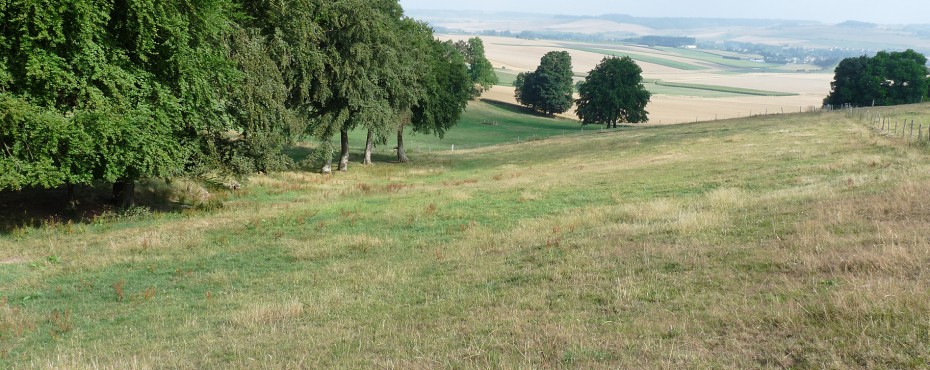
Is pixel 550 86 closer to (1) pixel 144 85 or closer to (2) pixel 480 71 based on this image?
(2) pixel 480 71

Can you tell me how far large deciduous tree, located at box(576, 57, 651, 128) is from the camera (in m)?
98.2

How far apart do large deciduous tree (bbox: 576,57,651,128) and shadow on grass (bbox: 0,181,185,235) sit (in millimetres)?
76279

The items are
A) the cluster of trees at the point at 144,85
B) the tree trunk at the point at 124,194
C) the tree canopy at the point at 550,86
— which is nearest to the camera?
the cluster of trees at the point at 144,85

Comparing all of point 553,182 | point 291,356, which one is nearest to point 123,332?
point 291,356

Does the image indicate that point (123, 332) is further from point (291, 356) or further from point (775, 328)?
point (775, 328)

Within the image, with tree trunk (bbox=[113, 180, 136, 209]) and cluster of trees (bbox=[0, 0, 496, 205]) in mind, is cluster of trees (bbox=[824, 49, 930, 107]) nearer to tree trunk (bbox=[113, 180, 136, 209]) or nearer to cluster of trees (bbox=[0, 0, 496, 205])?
cluster of trees (bbox=[0, 0, 496, 205])

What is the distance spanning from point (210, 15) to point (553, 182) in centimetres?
1647

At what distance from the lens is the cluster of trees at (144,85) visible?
66.6ft

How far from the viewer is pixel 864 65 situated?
93.8 m

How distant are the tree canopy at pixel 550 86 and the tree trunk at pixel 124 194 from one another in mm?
98296

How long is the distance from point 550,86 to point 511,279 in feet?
363

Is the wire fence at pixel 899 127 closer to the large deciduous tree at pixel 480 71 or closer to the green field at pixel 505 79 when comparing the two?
the large deciduous tree at pixel 480 71

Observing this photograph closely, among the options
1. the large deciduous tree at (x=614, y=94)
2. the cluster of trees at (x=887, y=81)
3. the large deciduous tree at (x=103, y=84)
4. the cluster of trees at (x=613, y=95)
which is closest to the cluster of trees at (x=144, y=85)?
the large deciduous tree at (x=103, y=84)

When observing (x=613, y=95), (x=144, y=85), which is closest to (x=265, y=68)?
(x=144, y=85)
